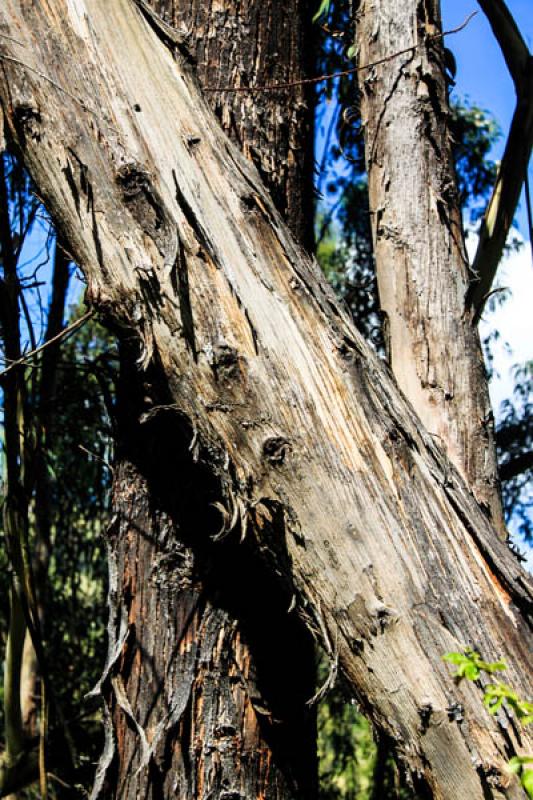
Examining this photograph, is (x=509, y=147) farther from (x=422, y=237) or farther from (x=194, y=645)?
(x=194, y=645)

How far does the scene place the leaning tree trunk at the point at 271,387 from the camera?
4.04 feet

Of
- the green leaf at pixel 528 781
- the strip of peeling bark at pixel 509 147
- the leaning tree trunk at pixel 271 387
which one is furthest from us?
the strip of peeling bark at pixel 509 147

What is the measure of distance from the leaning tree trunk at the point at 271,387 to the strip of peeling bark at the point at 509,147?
1.76ft

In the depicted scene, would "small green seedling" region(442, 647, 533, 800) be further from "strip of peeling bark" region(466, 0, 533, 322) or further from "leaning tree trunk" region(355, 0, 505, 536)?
"strip of peeling bark" region(466, 0, 533, 322)

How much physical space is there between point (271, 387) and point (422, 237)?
0.56m

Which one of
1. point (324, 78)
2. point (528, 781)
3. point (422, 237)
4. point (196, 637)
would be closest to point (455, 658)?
point (528, 781)

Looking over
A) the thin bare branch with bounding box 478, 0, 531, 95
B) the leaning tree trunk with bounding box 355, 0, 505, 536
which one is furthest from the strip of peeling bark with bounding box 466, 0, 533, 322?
the leaning tree trunk with bounding box 355, 0, 505, 536

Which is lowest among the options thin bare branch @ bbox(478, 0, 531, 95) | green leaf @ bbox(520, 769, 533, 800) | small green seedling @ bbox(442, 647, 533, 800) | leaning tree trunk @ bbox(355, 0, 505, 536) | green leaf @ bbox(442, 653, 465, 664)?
green leaf @ bbox(520, 769, 533, 800)

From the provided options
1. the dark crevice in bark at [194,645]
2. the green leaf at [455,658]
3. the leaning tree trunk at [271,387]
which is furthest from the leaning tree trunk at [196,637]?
the green leaf at [455,658]

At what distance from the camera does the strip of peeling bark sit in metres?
1.84

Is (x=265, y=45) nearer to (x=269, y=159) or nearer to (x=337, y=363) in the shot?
(x=269, y=159)

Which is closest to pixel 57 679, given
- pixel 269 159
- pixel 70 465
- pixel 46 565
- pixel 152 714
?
pixel 46 565

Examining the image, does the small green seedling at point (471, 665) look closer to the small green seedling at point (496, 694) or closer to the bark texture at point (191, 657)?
the small green seedling at point (496, 694)

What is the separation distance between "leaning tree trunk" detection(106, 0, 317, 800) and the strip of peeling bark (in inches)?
20.1
